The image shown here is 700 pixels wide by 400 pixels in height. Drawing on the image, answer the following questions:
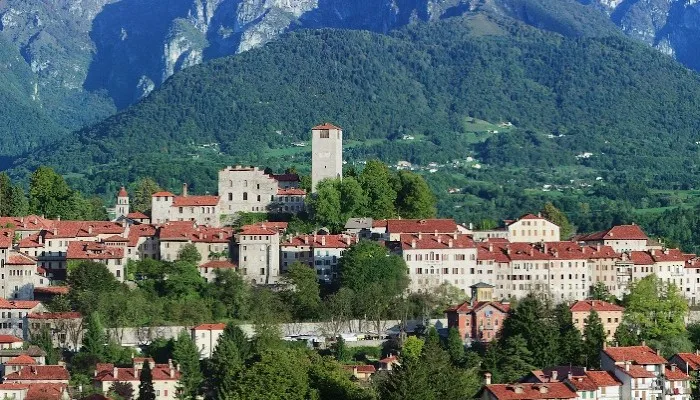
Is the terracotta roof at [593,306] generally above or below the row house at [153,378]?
above

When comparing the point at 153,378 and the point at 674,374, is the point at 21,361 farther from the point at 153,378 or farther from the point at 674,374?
the point at 674,374

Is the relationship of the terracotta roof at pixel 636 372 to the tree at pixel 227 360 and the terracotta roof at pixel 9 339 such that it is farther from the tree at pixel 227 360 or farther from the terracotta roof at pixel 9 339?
the terracotta roof at pixel 9 339

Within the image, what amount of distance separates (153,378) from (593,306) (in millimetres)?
26712

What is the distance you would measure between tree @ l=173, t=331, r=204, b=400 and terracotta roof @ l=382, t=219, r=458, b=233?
2016 centimetres

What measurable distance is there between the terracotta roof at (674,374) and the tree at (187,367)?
23.8 m

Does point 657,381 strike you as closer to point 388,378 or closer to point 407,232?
point 388,378

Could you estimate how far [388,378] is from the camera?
7712 centimetres

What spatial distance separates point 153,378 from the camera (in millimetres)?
84250

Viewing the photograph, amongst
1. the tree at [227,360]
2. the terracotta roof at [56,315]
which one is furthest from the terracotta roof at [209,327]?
the terracotta roof at [56,315]

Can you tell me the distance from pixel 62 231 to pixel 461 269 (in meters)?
24.0

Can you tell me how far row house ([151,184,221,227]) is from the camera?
108938 mm

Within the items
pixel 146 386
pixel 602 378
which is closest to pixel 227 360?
pixel 146 386

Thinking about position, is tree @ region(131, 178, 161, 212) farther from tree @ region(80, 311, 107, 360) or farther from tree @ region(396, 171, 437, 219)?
tree @ region(80, 311, 107, 360)

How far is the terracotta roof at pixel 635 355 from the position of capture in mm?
86188
